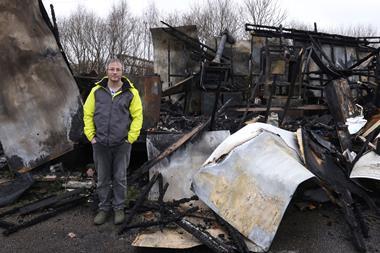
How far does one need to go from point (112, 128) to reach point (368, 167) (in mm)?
2774

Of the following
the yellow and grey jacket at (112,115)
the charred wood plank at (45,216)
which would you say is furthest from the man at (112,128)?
the charred wood plank at (45,216)

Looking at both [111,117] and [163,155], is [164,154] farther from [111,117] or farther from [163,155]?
[111,117]

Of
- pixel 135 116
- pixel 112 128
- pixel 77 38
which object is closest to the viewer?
pixel 112 128

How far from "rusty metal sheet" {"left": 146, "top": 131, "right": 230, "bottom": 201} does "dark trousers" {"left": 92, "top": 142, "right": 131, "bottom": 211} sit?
0.53 meters

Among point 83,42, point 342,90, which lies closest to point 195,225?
point 342,90

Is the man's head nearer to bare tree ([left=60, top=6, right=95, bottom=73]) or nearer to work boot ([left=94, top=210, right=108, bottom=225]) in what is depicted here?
work boot ([left=94, top=210, right=108, bottom=225])

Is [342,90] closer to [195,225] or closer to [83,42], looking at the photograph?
[195,225]

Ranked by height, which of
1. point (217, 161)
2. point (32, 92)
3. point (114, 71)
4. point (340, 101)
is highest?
point (114, 71)

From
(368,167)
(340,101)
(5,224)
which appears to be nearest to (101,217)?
(5,224)

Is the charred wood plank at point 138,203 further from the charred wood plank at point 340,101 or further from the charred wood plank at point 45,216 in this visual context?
the charred wood plank at point 340,101

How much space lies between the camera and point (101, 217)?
3.95m

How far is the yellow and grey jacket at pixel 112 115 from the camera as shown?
12.3 ft


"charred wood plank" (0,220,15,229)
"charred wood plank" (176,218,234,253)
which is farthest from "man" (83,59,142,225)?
"charred wood plank" (0,220,15,229)

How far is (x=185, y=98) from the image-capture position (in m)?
9.16
